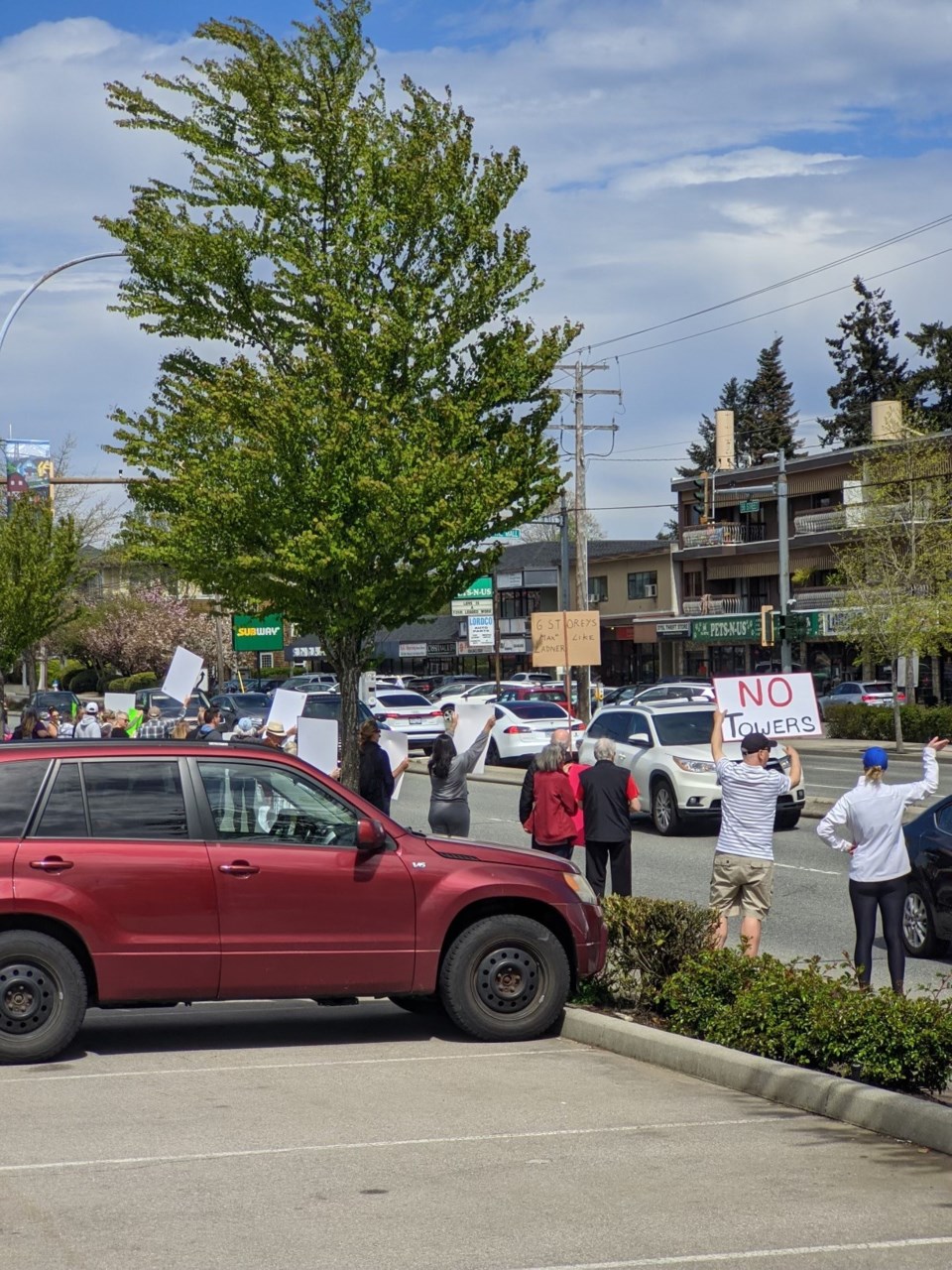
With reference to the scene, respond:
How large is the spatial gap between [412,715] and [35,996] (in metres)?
33.2

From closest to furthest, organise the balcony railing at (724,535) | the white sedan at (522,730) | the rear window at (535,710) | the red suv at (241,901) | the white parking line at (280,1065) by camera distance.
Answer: the white parking line at (280,1065) → the red suv at (241,901) → the white sedan at (522,730) → the rear window at (535,710) → the balcony railing at (724,535)

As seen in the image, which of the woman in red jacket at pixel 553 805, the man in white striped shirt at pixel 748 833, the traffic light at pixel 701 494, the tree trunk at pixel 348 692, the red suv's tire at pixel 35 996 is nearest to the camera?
the red suv's tire at pixel 35 996

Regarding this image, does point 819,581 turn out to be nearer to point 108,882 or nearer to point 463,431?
point 463,431

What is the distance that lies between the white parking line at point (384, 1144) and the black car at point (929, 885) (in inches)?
215

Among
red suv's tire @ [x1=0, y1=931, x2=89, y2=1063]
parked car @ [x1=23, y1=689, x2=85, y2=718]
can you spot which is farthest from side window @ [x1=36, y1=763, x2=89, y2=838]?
parked car @ [x1=23, y1=689, x2=85, y2=718]

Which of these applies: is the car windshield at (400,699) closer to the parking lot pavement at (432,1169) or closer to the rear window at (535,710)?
the rear window at (535,710)

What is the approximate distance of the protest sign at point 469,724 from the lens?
16.2 m

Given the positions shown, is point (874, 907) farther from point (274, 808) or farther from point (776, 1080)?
point (274, 808)

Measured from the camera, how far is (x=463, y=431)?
17484 mm

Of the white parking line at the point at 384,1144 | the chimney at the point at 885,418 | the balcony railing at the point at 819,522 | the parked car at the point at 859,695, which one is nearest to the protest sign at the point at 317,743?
the white parking line at the point at 384,1144

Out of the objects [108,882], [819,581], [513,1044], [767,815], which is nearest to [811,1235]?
[513,1044]

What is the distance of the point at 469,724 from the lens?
53.4 ft

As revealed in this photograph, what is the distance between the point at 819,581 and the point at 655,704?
46.8 meters

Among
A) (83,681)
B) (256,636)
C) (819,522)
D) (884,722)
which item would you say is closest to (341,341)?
(884,722)
